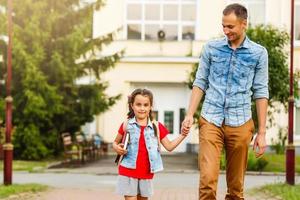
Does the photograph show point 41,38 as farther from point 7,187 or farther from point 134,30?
point 7,187

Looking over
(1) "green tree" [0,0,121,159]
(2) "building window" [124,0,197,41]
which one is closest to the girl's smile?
(1) "green tree" [0,0,121,159]

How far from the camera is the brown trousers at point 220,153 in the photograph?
7273mm

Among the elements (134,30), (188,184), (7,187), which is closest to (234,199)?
(7,187)

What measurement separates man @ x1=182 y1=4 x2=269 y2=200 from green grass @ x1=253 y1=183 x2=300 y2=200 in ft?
18.6

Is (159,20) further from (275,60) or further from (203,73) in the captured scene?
(203,73)

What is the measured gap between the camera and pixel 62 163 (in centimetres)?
2664

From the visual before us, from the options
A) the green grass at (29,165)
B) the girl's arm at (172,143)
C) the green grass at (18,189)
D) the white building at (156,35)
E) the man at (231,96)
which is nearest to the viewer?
the man at (231,96)

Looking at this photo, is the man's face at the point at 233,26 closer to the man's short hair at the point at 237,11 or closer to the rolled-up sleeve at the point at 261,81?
the man's short hair at the point at 237,11

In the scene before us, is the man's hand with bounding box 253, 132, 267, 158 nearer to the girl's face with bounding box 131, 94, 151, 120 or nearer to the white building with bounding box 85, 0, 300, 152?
the girl's face with bounding box 131, 94, 151, 120

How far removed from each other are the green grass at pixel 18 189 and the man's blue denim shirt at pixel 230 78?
676 cm

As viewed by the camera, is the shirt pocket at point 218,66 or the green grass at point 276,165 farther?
the green grass at point 276,165

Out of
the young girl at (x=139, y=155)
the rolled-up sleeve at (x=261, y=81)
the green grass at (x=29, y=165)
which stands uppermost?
the rolled-up sleeve at (x=261, y=81)

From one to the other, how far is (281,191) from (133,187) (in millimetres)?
6871

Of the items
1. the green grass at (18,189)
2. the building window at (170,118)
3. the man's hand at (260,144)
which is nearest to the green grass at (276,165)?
the building window at (170,118)
